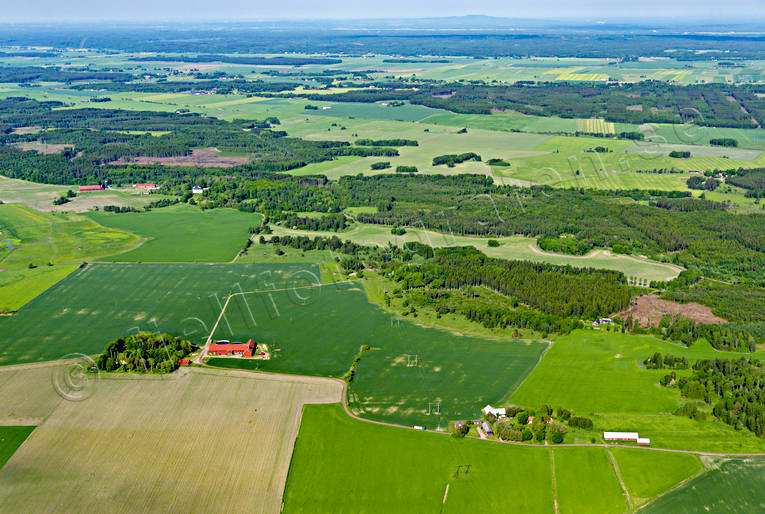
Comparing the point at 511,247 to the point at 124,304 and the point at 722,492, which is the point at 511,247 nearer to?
the point at 124,304

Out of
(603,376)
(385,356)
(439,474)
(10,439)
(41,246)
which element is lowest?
(41,246)

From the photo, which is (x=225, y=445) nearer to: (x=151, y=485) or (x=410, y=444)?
(x=151, y=485)

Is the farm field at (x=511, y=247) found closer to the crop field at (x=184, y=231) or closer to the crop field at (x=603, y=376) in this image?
the crop field at (x=184, y=231)

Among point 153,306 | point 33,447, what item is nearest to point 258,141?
point 153,306

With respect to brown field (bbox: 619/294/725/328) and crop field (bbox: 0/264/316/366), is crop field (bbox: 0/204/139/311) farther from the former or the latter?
brown field (bbox: 619/294/725/328)

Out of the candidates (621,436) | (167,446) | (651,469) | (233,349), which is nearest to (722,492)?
(651,469)

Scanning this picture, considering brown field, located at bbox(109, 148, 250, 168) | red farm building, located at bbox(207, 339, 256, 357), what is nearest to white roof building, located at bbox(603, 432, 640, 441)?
red farm building, located at bbox(207, 339, 256, 357)
